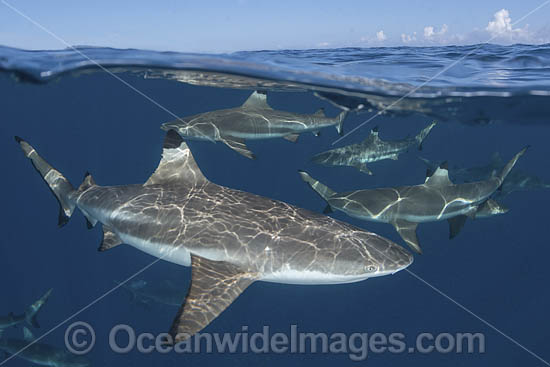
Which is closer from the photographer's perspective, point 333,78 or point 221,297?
point 221,297

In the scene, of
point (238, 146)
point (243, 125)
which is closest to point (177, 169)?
point (238, 146)

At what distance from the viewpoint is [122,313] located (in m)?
16.4

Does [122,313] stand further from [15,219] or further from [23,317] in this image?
[15,219]

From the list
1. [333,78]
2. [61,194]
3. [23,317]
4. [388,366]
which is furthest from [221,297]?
[388,366]

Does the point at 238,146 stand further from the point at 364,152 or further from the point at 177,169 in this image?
the point at 364,152

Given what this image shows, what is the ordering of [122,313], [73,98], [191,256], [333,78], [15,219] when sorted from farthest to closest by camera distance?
[15,219], [73,98], [122,313], [333,78], [191,256]

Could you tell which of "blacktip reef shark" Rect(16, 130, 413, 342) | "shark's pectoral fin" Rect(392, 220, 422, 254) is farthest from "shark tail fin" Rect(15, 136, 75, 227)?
"shark's pectoral fin" Rect(392, 220, 422, 254)

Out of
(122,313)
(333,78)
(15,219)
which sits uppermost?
(333,78)

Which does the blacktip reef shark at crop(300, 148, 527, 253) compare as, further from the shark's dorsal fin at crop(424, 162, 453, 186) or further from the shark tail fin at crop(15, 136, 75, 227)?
the shark tail fin at crop(15, 136, 75, 227)

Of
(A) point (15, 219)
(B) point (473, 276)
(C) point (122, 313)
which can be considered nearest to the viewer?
(C) point (122, 313)

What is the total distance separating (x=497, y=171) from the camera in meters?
10.9

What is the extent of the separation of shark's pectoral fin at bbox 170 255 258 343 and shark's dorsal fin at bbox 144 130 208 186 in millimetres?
1771

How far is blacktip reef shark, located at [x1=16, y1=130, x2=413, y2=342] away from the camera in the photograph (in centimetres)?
425

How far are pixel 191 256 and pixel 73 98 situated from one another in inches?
1175
